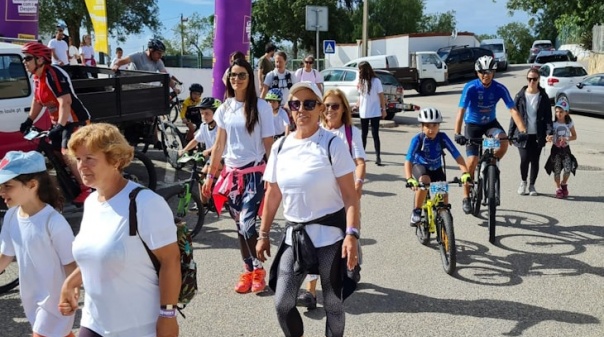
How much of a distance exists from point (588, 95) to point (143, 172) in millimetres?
15010

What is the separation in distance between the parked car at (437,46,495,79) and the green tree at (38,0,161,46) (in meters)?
20.3

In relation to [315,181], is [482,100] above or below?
above

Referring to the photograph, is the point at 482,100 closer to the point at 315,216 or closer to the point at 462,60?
the point at 315,216

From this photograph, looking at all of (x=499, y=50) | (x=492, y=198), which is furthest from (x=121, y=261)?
(x=499, y=50)

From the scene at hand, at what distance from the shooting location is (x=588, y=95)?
1923 centimetres

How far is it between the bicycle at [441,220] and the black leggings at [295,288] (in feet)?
7.18

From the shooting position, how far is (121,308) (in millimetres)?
2596

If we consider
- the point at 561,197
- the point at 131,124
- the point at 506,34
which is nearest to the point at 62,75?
the point at 131,124

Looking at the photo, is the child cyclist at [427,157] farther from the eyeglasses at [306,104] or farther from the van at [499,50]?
the van at [499,50]

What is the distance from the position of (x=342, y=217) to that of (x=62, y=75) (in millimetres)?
4233

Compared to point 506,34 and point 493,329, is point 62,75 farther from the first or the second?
point 506,34

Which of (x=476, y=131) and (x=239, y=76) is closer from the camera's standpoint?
(x=239, y=76)

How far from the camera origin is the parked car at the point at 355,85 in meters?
17.5

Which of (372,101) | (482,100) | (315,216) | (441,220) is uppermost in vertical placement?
(482,100)
